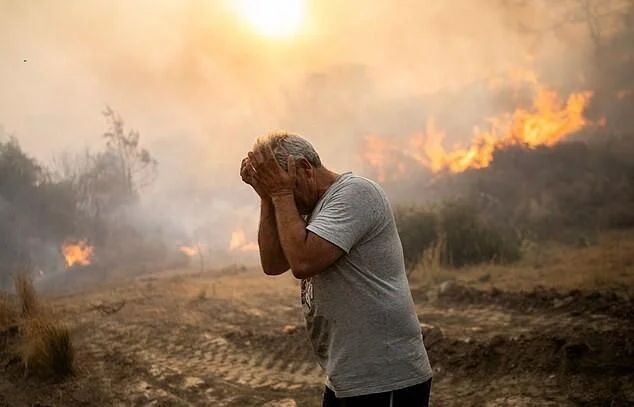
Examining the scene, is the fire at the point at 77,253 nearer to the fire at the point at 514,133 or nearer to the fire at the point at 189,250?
the fire at the point at 189,250

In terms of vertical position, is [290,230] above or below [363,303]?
above

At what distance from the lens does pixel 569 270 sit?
945 centimetres

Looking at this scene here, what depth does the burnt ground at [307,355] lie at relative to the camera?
4.58 meters

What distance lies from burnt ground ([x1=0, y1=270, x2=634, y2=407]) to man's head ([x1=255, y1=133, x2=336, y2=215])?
9.95ft

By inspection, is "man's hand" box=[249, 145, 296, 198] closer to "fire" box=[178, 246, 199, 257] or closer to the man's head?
the man's head

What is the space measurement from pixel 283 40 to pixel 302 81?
334 centimetres

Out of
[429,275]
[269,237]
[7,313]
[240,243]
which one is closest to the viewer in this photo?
[269,237]

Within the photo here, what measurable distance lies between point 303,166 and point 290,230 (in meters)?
0.31

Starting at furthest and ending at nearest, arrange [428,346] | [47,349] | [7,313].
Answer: [7,313] < [428,346] < [47,349]

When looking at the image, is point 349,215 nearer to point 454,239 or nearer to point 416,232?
point 416,232

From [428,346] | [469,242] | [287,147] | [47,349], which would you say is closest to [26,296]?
[47,349]

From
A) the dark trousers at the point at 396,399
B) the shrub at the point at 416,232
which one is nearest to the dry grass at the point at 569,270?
the shrub at the point at 416,232

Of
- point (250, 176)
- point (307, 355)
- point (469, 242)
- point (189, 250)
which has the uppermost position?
point (250, 176)

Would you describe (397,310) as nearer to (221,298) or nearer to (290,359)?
A: (290,359)
